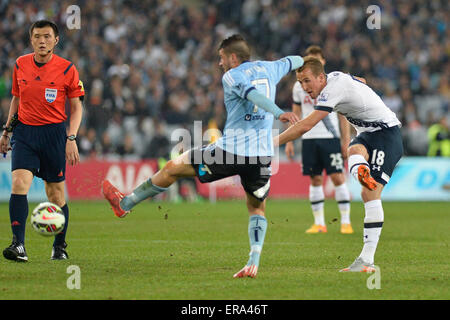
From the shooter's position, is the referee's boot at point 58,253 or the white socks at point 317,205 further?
the white socks at point 317,205

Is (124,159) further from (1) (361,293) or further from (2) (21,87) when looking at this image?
(1) (361,293)

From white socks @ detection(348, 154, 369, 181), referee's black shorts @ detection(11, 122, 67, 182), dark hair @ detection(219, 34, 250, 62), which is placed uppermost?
A: dark hair @ detection(219, 34, 250, 62)

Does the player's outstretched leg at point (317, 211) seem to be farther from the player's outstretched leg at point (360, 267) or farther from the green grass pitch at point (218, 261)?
the player's outstretched leg at point (360, 267)

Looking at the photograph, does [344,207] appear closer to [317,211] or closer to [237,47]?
[317,211]

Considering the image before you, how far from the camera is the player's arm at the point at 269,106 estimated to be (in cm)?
636

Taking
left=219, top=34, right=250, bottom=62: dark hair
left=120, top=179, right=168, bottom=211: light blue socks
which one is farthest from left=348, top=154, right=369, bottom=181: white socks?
left=120, top=179, right=168, bottom=211: light blue socks

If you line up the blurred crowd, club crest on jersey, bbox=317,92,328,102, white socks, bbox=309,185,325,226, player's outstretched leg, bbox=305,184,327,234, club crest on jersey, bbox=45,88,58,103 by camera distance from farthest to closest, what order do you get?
the blurred crowd
white socks, bbox=309,185,325,226
player's outstretched leg, bbox=305,184,327,234
club crest on jersey, bbox=45,88,58,103
club crest on jersey, bbox=317,92,328,102

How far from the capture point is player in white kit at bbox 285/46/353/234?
40.4 feet

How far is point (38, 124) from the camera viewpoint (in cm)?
812

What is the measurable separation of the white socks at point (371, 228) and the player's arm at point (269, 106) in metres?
1.56

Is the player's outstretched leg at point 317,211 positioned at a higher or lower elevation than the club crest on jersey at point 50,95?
lower

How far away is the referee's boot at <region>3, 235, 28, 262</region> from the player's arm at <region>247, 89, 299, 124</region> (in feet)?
10.0

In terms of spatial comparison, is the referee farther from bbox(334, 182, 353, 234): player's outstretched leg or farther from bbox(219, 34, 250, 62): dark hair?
bbox(334, 182, 353, 234): player's outstretched leg

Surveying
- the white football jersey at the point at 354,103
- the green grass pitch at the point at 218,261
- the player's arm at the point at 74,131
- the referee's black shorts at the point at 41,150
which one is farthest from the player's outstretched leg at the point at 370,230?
the referee's black shorts at the point at 41,150
